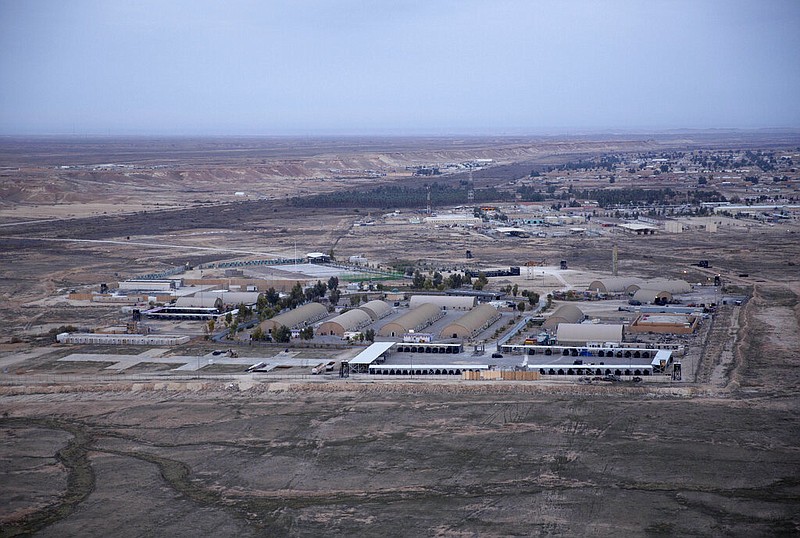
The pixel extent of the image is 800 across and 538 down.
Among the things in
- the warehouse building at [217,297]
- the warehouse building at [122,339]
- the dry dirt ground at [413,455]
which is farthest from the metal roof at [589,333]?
the warehouse building at [217,297]

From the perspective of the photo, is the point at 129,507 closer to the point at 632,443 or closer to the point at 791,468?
the point at 632,443

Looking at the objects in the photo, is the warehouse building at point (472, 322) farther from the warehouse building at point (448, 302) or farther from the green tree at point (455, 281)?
the green tree at point (455, 281)

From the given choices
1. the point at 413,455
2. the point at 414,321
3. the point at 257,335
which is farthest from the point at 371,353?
the point at 413,455

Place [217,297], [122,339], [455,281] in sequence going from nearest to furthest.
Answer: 1. [122,339]
2. [217,297]
3. [455,281]

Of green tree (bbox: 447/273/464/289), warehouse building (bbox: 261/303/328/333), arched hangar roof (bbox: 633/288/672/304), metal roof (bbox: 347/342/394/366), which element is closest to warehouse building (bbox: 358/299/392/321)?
warehouse building (bbox: 261/303/328/333)

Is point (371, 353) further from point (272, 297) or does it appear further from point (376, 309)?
point (272, 297)

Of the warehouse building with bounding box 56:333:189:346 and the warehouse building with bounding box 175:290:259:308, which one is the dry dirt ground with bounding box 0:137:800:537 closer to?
the warehouse building with bounding box 56:333:189:346

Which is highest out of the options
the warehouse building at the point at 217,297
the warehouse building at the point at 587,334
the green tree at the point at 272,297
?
the warehouse building at the point at 587,334

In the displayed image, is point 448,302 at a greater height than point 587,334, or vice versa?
point 587,334
